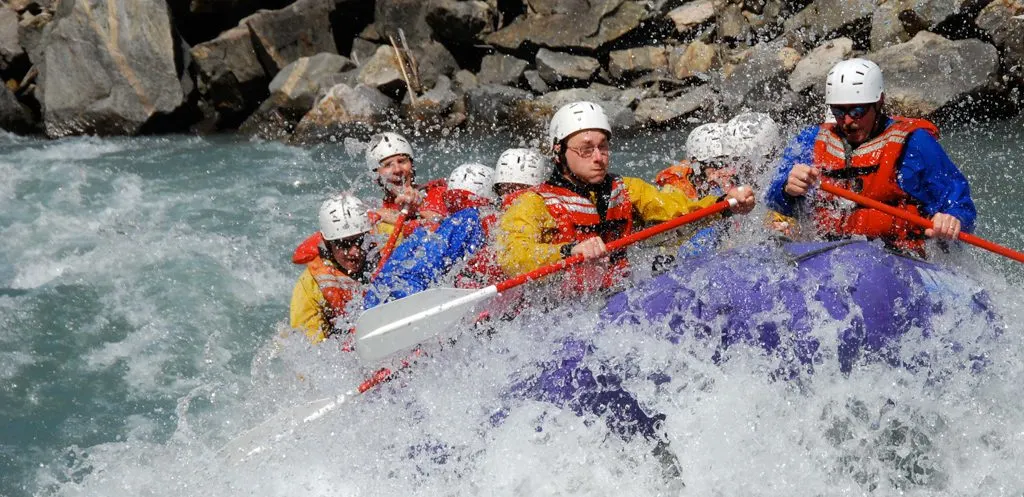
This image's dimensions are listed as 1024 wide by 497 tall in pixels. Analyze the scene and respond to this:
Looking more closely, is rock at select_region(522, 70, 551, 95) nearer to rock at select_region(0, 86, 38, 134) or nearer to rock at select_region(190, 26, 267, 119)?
rock at select_region(190, 26, 267, 119)

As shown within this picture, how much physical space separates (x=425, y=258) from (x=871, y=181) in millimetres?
2203

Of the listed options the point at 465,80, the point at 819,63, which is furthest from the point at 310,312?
the point at 465,80

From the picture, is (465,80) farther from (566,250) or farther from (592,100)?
(566,250)

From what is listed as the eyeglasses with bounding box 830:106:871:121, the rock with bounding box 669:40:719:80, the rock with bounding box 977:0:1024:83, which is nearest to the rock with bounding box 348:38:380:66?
the rock with bounding box 669:40:719:80

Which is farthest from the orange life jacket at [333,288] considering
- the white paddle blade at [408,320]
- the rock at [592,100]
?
the rock at [592,100]

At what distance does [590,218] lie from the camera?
4.33 metres

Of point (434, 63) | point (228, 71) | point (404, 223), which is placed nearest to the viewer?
point (404, 223)

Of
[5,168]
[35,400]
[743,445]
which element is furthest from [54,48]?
[743,445]

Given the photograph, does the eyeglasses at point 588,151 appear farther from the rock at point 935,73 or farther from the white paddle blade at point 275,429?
the rock at point 935,73

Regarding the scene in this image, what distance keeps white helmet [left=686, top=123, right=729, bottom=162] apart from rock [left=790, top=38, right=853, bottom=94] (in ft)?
18.1

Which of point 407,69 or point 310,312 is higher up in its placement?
point 310,312

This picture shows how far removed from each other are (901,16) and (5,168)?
38.0ft

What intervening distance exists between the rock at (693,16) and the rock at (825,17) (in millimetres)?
1182

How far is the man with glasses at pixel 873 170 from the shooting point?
14.1 feet
